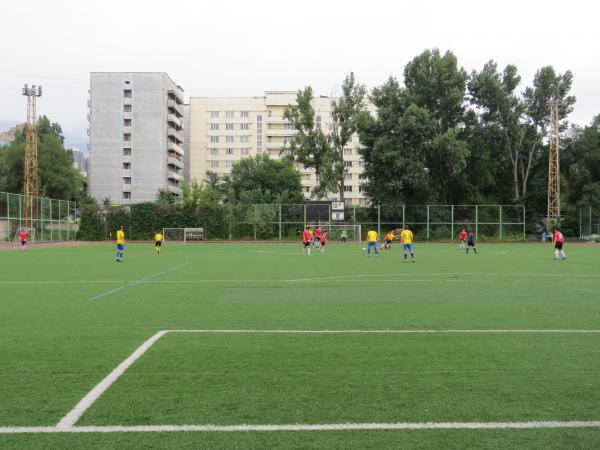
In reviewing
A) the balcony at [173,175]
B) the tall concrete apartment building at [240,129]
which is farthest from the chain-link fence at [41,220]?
the tall concrete apartment building at [240,129]

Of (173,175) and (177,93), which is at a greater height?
(177,93)

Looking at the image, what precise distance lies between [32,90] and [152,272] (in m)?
55.4

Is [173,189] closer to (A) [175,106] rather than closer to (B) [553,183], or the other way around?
(A) [175,106]

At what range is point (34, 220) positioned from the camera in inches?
1975

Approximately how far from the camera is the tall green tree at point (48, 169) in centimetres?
7856

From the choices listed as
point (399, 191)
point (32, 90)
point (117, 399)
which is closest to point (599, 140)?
point (399, 191)

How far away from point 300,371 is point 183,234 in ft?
182

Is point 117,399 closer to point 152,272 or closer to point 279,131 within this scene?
point 152,272

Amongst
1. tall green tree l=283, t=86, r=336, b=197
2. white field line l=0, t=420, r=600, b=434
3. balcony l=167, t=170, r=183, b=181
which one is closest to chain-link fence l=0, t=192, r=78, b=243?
tall green tree l=283, t=86, r=336, b=197

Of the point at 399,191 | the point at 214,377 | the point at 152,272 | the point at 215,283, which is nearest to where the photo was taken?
the point at 214,377

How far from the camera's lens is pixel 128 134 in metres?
91.4

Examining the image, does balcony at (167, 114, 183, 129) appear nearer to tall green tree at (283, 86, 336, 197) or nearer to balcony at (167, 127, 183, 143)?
balcony at (167, 127, 183, 143)

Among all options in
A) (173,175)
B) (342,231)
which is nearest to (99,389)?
(342,231)

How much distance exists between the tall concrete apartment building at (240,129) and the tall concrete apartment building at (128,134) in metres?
15.2
